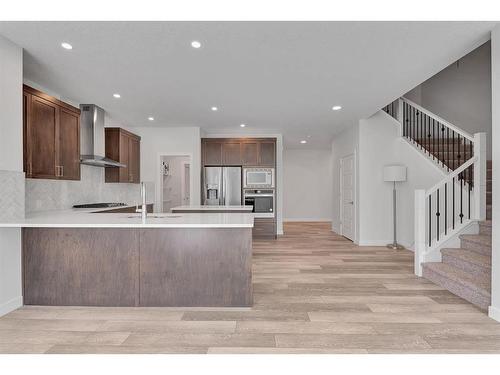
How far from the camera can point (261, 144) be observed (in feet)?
24.0

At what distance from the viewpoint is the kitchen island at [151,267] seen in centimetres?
290

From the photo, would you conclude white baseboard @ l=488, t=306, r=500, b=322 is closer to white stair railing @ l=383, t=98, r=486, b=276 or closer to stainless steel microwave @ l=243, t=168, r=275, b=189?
white stair railing @ l=383, t=98, r=486, b=276

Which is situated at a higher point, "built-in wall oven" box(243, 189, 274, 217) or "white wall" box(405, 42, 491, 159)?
"white wall" box(405, 42, 491, 159)

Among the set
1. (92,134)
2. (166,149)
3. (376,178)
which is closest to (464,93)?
(376,178)

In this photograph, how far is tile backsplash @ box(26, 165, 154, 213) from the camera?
13.5 feet

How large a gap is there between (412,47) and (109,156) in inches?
195

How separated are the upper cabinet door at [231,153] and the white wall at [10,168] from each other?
4.59m

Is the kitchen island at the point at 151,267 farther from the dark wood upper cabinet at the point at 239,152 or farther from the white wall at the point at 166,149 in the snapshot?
the dark wood upper cabinet at the point at 239,152

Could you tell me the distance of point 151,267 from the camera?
2902mm

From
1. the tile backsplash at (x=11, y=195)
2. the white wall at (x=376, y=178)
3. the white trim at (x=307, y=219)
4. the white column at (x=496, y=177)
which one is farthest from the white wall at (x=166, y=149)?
the white column at (x=496, y=177)

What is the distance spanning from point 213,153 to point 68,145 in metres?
3.56

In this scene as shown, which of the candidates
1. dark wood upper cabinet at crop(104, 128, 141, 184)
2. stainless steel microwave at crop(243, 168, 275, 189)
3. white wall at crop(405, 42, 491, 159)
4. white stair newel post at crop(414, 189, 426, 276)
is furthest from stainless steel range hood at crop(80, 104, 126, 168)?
white wall at crop(405, 42, 491, 159)
